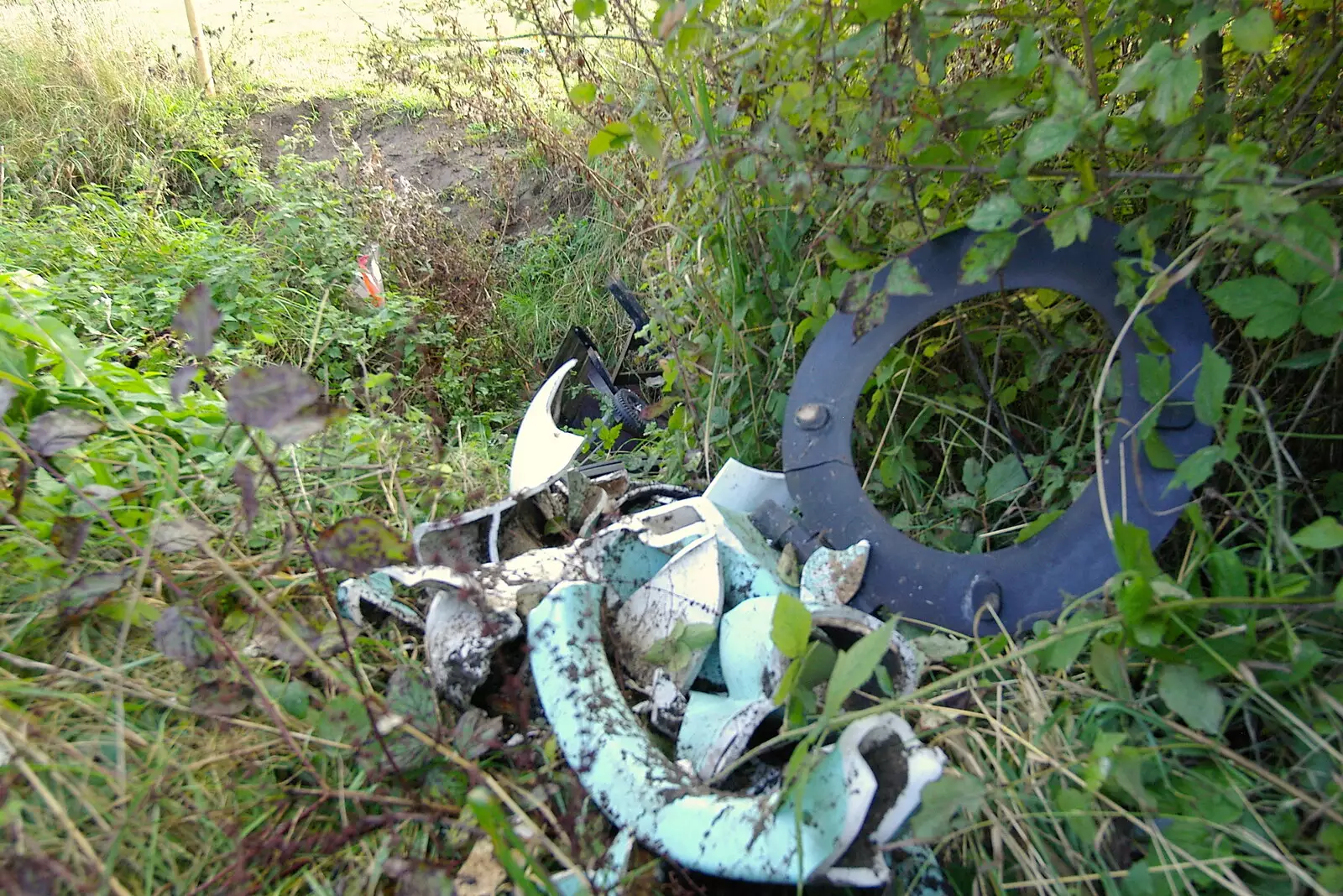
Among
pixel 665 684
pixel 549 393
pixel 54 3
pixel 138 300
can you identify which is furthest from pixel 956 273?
pixel 54 3

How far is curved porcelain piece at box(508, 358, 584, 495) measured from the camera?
5.77 ft

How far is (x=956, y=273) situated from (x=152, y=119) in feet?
18.9

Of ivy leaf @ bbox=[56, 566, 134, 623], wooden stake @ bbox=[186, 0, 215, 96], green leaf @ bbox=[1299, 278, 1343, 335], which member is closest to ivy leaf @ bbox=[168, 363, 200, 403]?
ivy leaf @ bbox=[56, 566, 134, 623]

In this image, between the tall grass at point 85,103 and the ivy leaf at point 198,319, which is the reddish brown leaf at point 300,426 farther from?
the tall grass at point 85,103

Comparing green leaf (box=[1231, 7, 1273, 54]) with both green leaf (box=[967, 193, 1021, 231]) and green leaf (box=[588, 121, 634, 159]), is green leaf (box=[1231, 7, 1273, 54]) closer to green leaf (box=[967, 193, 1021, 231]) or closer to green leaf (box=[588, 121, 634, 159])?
green leaf (box=[967, 193, 1021, 231])

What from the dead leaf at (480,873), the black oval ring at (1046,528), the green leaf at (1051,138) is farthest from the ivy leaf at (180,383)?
the green leaf at (1051,138)

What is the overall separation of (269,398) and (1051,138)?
3.46ft

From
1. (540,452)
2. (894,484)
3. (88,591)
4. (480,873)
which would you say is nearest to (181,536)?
(88,591)

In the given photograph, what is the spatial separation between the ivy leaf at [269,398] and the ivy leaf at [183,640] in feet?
0.94

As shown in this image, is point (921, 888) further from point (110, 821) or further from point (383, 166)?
point (383, 166)

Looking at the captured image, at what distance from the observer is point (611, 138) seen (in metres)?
1.53

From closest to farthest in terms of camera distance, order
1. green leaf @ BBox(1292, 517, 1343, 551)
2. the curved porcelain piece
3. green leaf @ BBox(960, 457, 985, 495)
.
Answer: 1. green leaf @ BBox(1292, 517, 1343, 551)
2. green leaf @ BBox(960, 457, 985, 495)
3. the curved porcelain piece

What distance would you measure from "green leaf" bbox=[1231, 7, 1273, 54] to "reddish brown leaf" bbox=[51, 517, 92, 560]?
5.42ft

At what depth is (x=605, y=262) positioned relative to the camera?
4602mm
